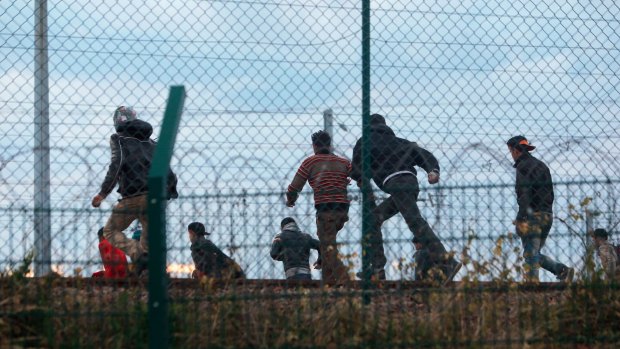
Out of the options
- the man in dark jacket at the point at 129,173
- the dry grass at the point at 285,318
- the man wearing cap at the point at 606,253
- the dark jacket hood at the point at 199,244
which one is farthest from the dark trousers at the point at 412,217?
the man in dark jacket at the point at 129,173

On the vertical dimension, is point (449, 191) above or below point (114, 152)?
below

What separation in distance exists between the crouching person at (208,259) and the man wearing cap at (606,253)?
6.93 ft

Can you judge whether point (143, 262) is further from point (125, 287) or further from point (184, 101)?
point (184, 101)

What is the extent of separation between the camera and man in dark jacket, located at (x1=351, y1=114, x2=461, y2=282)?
20.5ft

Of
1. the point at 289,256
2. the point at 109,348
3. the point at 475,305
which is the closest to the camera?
the point at 109,348

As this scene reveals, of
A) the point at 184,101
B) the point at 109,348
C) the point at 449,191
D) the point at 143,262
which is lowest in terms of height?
the point at 109,348

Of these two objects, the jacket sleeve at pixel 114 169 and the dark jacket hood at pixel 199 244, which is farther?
the jacket sleeve at pixel 114 169

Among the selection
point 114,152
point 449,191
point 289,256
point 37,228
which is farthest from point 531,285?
point 114,152

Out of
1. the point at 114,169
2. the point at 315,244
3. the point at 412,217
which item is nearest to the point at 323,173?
the point at 114,169

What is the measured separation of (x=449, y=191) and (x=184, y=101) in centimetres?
154

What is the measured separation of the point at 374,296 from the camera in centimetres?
606

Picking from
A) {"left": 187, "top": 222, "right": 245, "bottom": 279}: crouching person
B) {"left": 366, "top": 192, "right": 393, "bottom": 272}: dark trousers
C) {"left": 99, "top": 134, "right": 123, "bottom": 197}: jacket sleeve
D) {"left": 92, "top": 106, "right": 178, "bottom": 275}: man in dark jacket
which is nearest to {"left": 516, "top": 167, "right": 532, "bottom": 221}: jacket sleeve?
{"left": 366, "top": 192, "right": 393, "bottom": 272}: dark trousers

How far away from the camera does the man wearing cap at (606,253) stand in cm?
636

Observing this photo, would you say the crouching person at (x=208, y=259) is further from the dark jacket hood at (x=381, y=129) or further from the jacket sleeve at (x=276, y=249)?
the dark jacket hood at (x=381, y=129)
